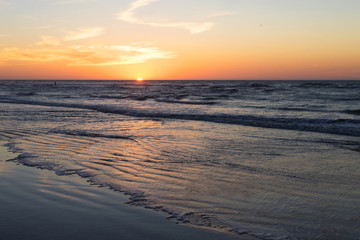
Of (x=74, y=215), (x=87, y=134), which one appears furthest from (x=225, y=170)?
(x=87, y=134)

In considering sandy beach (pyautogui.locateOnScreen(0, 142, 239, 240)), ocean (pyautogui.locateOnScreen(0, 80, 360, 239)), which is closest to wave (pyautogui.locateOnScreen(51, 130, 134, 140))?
ocean (pyautogui.locateOnScreen(0, 80, 360, 239))

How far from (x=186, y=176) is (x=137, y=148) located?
9.34 ft

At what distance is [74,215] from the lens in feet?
12.5

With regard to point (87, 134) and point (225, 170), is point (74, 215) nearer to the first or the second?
point (225, 170)

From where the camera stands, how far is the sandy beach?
3.34 metres

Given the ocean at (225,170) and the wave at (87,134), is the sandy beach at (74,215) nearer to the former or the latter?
the ocean at (225,170)

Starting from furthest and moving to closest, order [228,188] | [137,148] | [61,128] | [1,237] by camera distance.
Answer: [61,128] → [137,148] → [228,188] → [1,237]

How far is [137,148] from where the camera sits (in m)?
8.12

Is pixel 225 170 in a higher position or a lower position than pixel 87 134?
lower

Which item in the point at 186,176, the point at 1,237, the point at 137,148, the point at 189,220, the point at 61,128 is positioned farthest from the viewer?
the point at 61,128

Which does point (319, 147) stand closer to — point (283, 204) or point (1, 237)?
point (283, 204)

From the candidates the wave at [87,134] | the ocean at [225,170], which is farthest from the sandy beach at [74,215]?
the wave at [87,134]

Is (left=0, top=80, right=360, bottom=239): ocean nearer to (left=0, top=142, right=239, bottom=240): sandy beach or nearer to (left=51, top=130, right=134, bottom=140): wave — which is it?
(left=51, top=130, right=134, bottom=140): wave

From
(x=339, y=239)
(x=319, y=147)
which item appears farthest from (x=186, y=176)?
(x=319, y=147)
